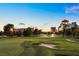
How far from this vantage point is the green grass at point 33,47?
2.79 metres

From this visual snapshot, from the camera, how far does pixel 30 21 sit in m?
2.80

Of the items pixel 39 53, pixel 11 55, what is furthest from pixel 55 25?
pixel 11 55

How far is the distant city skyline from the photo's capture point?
9.18ft

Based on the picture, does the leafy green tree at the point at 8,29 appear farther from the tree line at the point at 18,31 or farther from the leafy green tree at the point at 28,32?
the leafy green tree at the point at 28,32

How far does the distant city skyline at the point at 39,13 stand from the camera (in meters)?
2.80

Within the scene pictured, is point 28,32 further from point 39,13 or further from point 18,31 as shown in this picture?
point 39,13

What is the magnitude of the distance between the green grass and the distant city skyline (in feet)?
0.43

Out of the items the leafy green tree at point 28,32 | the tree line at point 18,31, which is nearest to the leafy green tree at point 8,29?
the tree line at point 18,31

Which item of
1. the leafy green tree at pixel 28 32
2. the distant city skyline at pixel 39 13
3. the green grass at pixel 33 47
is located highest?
the distant city skyline at pixel 39 13

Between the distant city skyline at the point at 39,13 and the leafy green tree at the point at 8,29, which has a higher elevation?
the distant city skyline at the point at 39,13

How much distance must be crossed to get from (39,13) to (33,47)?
13.4 inches

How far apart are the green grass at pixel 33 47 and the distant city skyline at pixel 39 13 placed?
13 centimetres

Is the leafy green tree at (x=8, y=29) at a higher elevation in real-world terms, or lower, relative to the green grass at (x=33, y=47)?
higher

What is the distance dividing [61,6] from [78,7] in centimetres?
16
